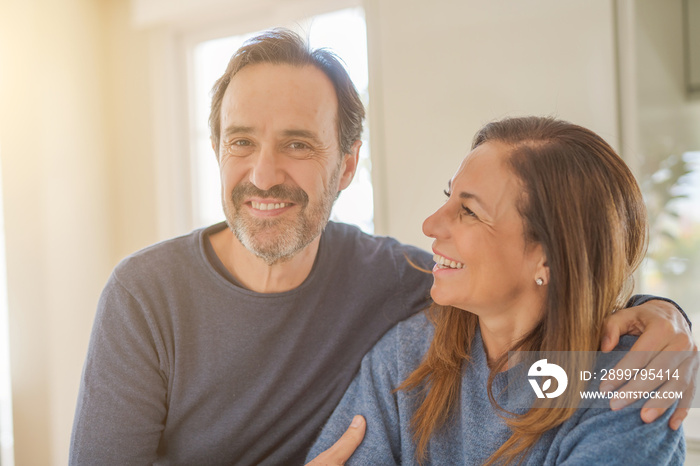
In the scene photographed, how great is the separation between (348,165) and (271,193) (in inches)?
12.6

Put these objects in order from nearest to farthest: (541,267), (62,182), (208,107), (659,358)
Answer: (659,358) → (541,267) → (62,182) → (208,107)

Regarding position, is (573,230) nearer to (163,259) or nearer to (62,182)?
(163,259)

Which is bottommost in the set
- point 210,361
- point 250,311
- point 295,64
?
point 210,361

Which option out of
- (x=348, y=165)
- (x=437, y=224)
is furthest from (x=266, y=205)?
(x=437, y=224)

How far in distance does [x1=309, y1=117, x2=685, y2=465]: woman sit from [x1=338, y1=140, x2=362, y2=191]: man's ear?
18.5 inches

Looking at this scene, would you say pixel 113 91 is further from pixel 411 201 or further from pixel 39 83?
pixel 411 201

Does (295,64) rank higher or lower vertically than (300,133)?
higher

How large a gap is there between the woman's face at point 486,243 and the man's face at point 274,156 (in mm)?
402

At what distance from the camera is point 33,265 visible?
2.77 m

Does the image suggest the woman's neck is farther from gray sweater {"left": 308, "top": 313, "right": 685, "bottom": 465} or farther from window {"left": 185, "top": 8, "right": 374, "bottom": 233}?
window {"left": 185, "top": 8, "right": 374, "bottom": 233}

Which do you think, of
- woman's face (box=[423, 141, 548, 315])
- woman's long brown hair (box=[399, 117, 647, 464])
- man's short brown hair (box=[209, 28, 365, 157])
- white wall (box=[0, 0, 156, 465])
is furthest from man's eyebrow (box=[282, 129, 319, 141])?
white wall (box=[0, 0, 156, 465])

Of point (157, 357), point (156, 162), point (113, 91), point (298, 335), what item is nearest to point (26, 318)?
point (156, 162)

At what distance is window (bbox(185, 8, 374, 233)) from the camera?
8.96 ft

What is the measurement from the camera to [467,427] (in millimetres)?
1230
